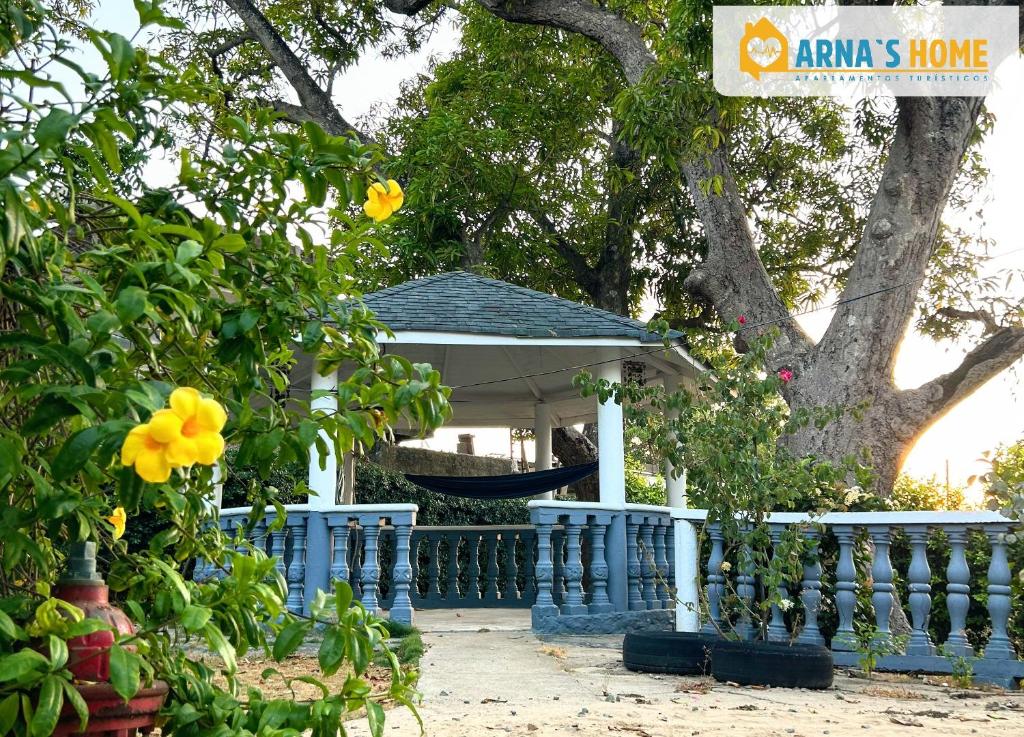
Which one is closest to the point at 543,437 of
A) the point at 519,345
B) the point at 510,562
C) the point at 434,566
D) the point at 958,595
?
the point at 510,562

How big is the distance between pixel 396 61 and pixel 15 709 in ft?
59.2

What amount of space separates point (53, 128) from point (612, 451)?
315 inches

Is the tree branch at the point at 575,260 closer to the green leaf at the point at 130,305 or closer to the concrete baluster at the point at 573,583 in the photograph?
the concrete baluster at the point at 573,583

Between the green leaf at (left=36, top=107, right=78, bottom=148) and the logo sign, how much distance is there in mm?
9452

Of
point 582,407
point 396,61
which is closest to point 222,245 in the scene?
point 582,407

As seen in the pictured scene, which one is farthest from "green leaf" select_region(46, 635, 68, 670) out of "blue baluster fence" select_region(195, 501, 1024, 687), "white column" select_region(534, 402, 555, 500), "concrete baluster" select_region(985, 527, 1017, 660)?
"white column" select_region(534, 402, 555, 500)

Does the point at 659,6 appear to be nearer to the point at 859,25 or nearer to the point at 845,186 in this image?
the point at 845,186

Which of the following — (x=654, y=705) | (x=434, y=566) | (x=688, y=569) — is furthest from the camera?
(x=434, y=566)

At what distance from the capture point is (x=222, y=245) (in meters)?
1.70

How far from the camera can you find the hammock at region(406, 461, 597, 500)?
37.6ft

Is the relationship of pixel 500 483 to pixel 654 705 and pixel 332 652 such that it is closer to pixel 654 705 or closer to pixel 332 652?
pixel 654 705

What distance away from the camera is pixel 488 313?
9516mm

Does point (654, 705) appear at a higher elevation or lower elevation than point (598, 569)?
lower

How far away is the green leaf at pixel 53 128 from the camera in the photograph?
138 cm
